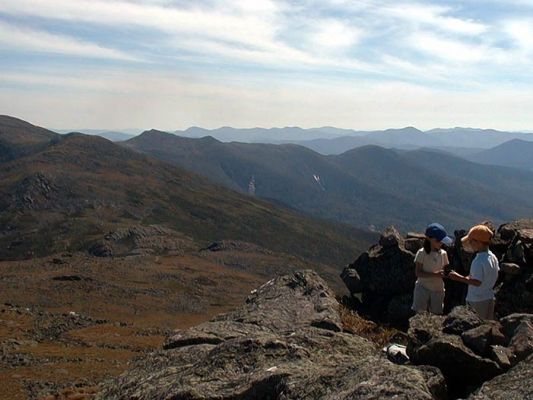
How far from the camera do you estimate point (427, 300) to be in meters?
17.3

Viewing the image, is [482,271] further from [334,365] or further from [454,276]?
[334,365]

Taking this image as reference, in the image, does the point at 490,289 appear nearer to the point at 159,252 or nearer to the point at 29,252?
the point at 159,252

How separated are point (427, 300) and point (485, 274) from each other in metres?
2.48

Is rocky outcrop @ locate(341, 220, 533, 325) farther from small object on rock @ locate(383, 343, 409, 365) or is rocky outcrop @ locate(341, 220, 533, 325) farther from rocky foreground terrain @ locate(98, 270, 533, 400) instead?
small object on rock @ locate(383, 343, 409, 365)

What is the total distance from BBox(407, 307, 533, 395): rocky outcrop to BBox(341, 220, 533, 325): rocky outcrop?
331 inches

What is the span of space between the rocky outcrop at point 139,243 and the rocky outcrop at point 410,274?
137 meters

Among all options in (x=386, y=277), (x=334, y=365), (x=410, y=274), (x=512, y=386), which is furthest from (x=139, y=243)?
(x=512, y=386)

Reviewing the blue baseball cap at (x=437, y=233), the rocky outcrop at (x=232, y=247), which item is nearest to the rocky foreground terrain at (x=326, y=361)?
the blue baseball cap at (x=437, y=233)

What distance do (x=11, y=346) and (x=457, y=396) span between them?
192 feet

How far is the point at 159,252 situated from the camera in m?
169

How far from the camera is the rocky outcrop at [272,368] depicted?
31.5 feet

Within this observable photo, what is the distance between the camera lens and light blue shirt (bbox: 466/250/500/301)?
1530 cm

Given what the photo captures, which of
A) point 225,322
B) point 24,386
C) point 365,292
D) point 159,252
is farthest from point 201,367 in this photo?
point 159,252

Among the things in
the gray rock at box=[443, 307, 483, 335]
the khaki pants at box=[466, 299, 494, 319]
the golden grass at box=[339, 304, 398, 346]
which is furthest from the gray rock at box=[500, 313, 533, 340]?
the golden grass at box=[339, 304, 398, 346]
